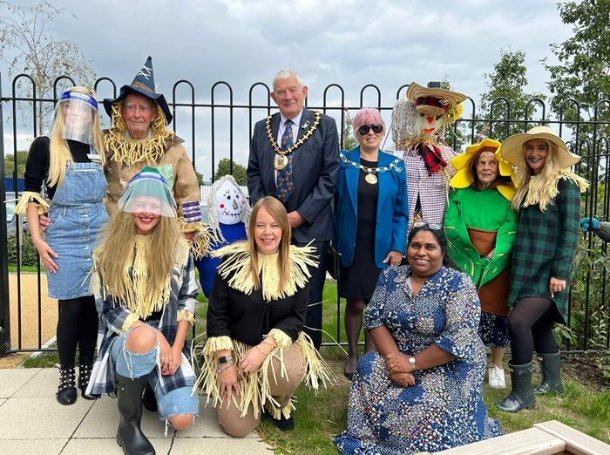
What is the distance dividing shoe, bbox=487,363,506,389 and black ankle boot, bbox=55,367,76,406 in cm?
290

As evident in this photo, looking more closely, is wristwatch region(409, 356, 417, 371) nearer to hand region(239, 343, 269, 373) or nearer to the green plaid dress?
hand region(239, 343, 269, 373)

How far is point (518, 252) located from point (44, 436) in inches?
122

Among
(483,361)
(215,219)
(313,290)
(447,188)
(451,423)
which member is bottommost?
(451,423)

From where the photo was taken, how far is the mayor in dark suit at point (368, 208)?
345 cm

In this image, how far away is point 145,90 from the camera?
3162 millimetres

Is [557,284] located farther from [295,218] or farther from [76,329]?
[76,329]

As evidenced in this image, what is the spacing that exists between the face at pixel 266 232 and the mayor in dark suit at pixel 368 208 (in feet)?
2.47

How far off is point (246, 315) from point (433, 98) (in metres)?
2.04

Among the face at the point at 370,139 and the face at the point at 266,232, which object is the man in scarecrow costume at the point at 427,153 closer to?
the face at the point at 370,139

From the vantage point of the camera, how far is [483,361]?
2.81 meters

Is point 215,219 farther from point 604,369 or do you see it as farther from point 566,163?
point 604,369

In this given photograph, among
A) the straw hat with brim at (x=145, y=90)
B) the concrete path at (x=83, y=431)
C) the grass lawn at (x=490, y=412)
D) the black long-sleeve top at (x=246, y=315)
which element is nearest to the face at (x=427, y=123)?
the black long-sleeve top at (x=246, y=315)

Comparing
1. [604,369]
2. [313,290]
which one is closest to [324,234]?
[313,290]

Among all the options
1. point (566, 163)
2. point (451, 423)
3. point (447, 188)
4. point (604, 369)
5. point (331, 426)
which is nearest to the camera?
point (451, 423)
